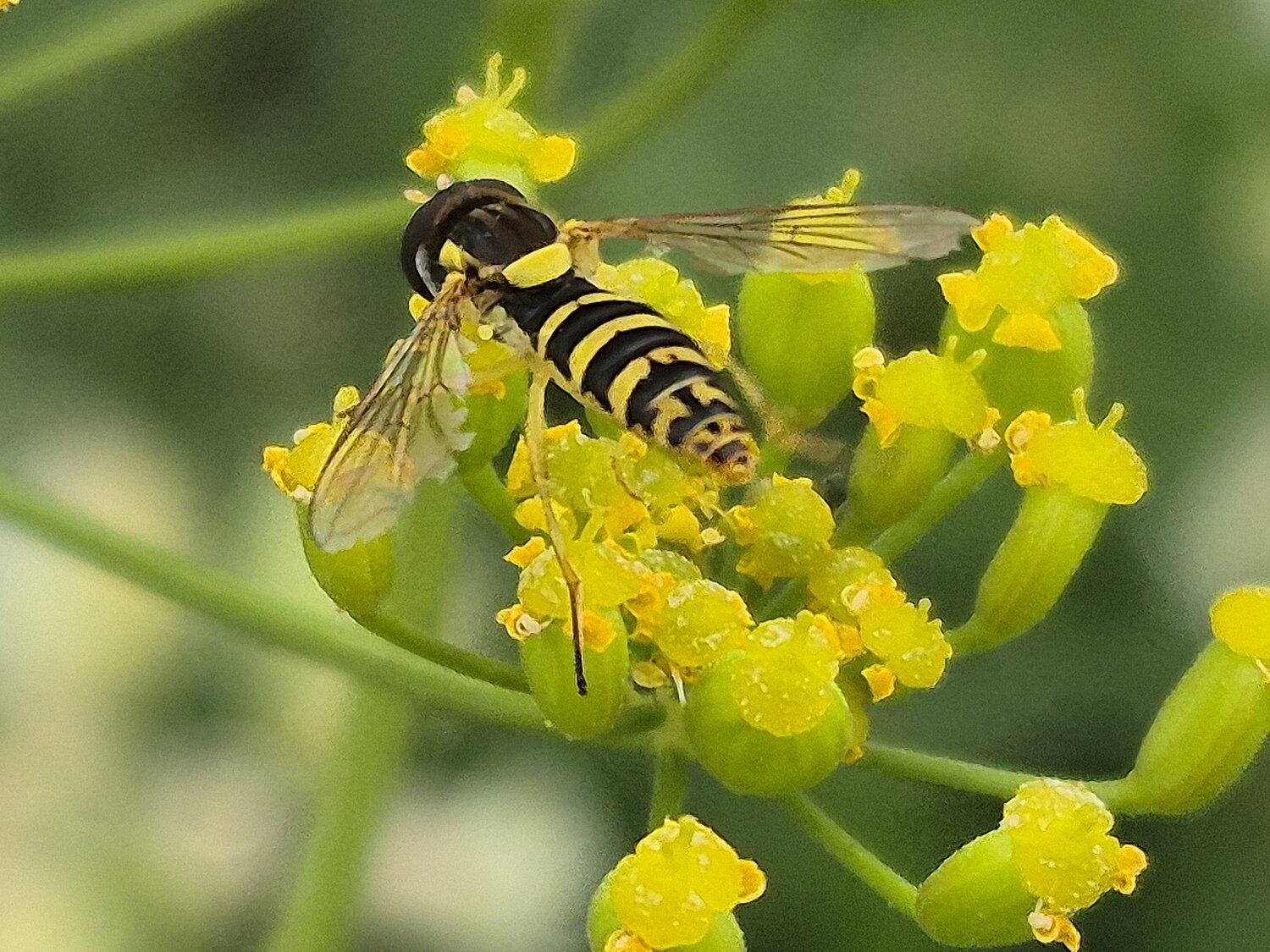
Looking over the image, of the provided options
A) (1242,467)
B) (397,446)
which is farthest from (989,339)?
(1242,467)

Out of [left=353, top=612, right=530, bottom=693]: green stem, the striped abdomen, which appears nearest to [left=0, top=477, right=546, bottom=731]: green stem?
[left=353, top=612, right=530, bottom=693]: green stem

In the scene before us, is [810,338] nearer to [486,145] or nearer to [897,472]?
[897,472]

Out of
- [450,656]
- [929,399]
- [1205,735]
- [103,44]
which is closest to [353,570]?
[450,656]

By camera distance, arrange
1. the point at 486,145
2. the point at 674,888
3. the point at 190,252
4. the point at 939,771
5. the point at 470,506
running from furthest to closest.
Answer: the point at 470,506
the point at 190,252
the point at 486,145
the point at 939,771
the point at 674,888

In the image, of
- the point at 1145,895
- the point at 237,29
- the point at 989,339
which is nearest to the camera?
the point at 989,339

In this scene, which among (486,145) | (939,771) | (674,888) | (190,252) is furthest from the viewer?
(190,252)

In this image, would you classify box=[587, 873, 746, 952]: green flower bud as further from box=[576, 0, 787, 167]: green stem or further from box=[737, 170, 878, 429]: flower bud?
box=[576, 0, 787, 167]: green stem

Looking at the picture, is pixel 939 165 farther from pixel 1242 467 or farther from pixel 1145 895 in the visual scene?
pixel 1145 895

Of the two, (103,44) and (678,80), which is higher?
(103,44)
